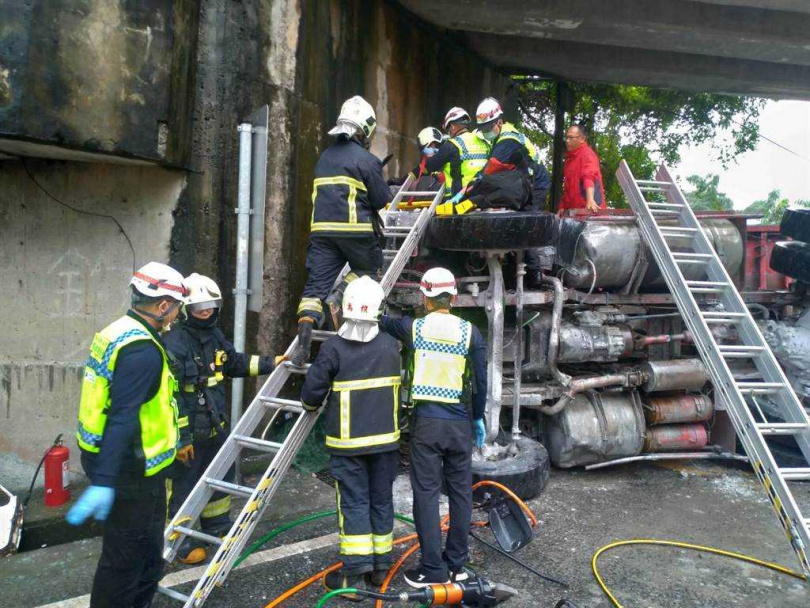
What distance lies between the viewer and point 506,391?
207 inches

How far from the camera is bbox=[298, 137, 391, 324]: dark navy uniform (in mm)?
4133

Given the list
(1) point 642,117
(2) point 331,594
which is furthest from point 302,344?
(1) point 642,117

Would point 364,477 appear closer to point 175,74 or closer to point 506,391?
point 506,391

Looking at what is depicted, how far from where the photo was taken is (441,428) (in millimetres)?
3518

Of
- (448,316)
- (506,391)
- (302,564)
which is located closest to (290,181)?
(448,316)

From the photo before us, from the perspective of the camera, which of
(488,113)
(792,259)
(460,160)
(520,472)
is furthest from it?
(792,259)

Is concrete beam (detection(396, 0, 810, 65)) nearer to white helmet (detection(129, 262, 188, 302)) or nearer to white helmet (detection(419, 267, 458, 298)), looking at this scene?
white helmet (detection(419, 267, 458, 298))

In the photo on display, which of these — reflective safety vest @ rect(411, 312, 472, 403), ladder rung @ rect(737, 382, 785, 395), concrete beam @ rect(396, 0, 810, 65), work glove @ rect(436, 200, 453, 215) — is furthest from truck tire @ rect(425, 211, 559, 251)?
concrete beam @ rect(396, 0, 810, 65)

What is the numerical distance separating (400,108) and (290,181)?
2.68 metres

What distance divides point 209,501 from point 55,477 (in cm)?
138

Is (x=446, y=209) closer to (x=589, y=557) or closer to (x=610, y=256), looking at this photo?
(x=610, y=256)

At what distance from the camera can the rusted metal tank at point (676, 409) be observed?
18.5ft

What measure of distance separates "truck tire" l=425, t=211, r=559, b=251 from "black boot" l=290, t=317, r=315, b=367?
1406 millimetres

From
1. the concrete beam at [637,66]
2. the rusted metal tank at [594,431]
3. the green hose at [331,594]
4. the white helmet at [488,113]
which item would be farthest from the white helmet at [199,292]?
the concrete beam at [637,66]
